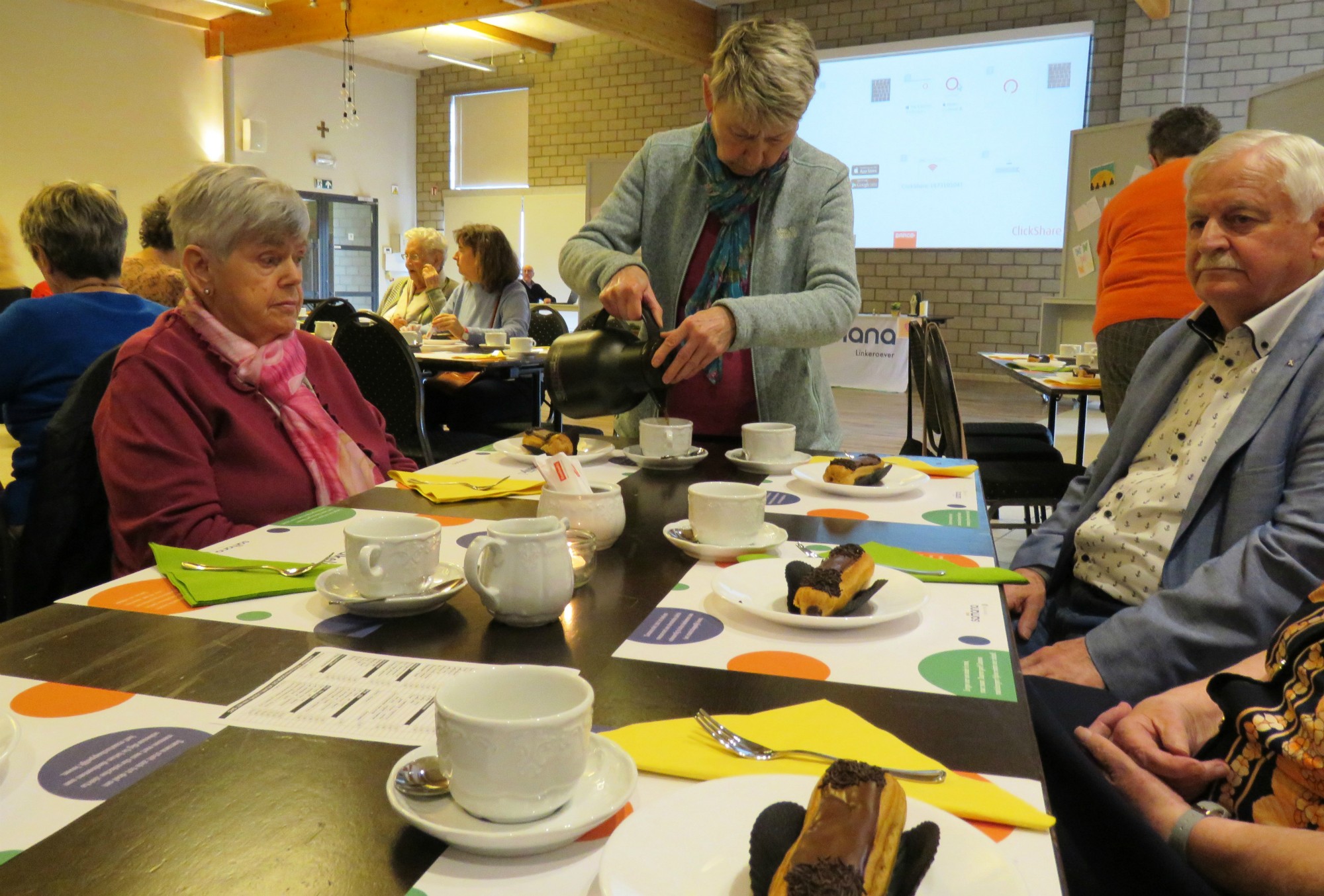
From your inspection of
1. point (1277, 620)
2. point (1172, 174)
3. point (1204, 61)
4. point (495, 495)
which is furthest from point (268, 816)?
point (1204, 61)

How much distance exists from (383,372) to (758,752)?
2.67 meters

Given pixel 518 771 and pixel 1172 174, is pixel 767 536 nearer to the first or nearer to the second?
pixel 518 771

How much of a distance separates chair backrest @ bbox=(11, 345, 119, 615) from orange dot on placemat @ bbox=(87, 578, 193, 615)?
17.3 inches

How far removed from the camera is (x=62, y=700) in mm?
781

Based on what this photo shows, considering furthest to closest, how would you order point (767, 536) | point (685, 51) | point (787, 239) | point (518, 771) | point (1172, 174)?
point (685, 51) < point (1172, 174) < point (787, 239) < point (767, 536) < point (518, 771)

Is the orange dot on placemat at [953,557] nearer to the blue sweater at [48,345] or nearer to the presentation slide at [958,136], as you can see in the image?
the blue sweater at [48,345]

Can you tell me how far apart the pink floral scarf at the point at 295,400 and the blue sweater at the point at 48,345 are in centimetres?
110

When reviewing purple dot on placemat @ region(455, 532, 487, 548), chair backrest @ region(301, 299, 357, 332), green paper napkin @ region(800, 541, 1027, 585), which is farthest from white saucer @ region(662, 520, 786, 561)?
chair backrest @ region(301, 299, 357, 332)

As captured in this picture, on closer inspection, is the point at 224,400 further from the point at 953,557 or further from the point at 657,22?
the point at 657,22

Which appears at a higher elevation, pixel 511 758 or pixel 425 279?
pixel 425 279

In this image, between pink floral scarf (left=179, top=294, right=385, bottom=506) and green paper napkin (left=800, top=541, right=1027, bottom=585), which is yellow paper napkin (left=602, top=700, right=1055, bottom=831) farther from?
pink floral scarf (left=179, top=294, right=385, bottom=506)

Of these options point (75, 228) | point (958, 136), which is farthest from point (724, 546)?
point (958, 136)

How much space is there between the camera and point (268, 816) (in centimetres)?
61

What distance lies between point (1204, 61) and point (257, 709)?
30.2 feet
